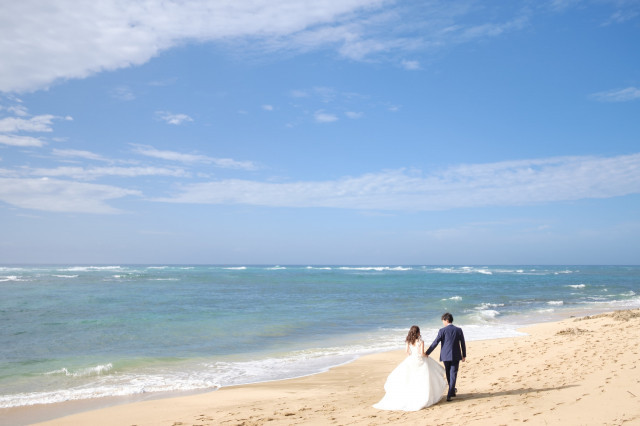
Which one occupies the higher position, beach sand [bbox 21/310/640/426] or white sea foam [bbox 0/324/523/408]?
beach sand [bbox 21/310/640/426]

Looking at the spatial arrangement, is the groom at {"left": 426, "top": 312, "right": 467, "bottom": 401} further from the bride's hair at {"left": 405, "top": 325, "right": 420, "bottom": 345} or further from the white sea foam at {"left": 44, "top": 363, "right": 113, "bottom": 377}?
the white sea foam at {"left": 44, "top": 363, "right": 113, "bottom": 377}

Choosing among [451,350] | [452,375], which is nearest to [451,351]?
[451,350]

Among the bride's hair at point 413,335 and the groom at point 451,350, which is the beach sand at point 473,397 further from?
the bride's hair at point 413,335

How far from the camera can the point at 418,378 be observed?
7.30m

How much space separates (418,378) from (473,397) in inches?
50.1

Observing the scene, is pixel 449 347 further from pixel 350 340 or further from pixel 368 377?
pixel 350 340

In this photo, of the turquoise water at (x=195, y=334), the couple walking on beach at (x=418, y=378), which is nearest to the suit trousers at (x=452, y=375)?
the couple walking on beach at (x=418, y=378)

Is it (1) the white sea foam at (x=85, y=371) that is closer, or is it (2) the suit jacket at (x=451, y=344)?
(2) the suit jacket at (x=451, y=344)

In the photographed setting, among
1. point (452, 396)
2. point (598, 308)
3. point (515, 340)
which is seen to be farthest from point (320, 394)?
point (598, 308)

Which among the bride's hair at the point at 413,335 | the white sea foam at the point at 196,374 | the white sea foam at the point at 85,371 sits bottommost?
the white sea foam at the point at 196,374

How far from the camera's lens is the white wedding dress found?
7191 mm

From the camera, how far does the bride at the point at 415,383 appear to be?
23.6 feet

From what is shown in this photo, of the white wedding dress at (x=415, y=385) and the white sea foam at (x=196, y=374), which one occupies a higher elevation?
the white wedding dress at (x=415, y=385)

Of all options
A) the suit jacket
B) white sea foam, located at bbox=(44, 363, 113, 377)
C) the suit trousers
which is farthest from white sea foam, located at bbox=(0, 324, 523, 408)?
the suit jacket
